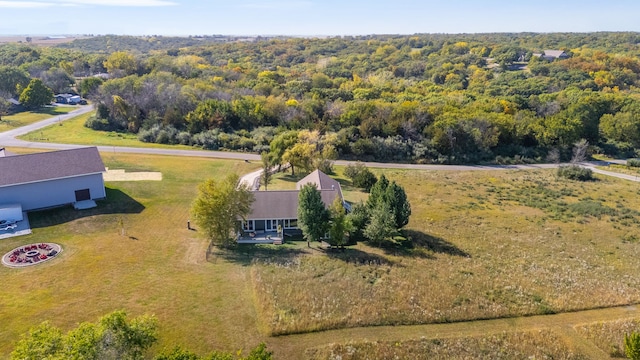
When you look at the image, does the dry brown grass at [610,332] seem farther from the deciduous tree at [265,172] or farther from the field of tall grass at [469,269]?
the deciduous tree at [265,172]

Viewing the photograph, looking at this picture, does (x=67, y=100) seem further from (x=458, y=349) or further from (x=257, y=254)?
(x=458, y=349)

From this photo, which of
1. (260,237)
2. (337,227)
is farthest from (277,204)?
(337,227)

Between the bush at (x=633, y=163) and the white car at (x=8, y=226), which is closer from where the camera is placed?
the white car at (x=8, y=226)

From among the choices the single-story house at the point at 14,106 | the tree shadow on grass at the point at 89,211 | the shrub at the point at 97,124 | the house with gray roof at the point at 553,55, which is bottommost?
the tree shadow on grass at the point at 89,211

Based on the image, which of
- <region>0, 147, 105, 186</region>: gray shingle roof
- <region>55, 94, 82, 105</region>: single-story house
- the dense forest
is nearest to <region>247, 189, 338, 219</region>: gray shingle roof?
the dense forest

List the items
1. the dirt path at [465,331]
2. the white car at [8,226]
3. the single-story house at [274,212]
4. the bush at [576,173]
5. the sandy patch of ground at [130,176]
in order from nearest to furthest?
the dirt path at [465,331] < the white car at [8,226] < the single-story house at [274,212] < the sandy patch of ground at [130,176] < the bush at [576,173]

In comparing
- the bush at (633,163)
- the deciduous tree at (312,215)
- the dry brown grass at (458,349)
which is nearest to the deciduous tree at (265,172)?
the deciduous tree at (312,215)

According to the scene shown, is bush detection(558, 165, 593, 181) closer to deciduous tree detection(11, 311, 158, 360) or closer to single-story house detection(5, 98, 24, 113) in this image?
deciduous tree detection(11, 311, 158, 360)
